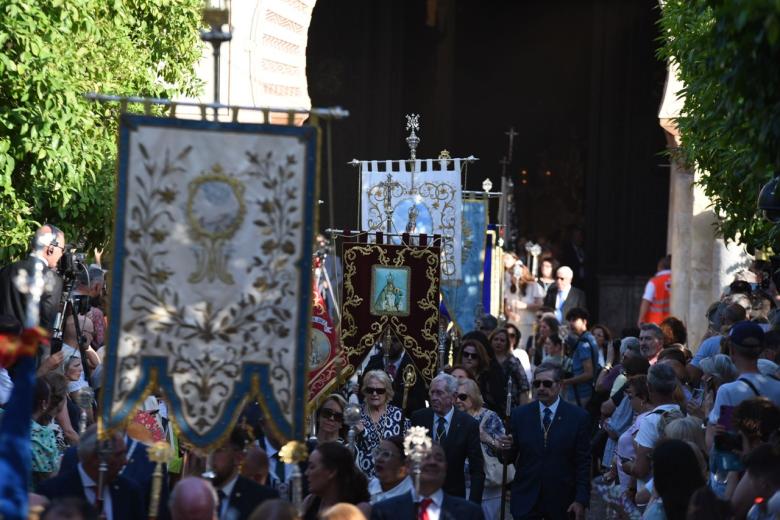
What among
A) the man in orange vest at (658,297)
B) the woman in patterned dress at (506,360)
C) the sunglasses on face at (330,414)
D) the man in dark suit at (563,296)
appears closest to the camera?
the sunglasses on face at (330,414)

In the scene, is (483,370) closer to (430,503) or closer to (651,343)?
(651,343)

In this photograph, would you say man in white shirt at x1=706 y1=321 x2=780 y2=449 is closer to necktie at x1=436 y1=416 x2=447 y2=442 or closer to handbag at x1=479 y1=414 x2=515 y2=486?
necktie at x1=436 y1=416 x2=447 y2=442

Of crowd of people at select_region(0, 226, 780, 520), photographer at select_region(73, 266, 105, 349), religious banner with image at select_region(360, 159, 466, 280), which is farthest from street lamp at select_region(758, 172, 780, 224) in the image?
religious banner with image at select_region(360, 159, 466, 280)

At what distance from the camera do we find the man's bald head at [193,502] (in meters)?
7.14

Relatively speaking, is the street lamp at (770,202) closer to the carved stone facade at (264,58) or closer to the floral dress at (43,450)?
the floral dress at (43,450)

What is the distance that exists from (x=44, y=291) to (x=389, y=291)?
3.13m

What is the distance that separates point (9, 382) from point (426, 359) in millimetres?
3880

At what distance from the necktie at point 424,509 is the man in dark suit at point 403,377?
15.8 ft

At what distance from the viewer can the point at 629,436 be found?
10305 millimetres

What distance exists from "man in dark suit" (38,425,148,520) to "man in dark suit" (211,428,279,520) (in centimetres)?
39

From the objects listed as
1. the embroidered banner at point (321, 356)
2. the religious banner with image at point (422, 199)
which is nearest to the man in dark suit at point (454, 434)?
the embroidered banner at point (321, 356)

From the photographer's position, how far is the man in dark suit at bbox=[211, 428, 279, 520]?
7926mm

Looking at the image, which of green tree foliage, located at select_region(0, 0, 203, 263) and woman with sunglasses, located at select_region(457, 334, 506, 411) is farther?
woman with sunglasses, located at select_region(457, 334, 506, 411)

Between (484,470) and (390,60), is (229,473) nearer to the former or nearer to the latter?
(484,470)
